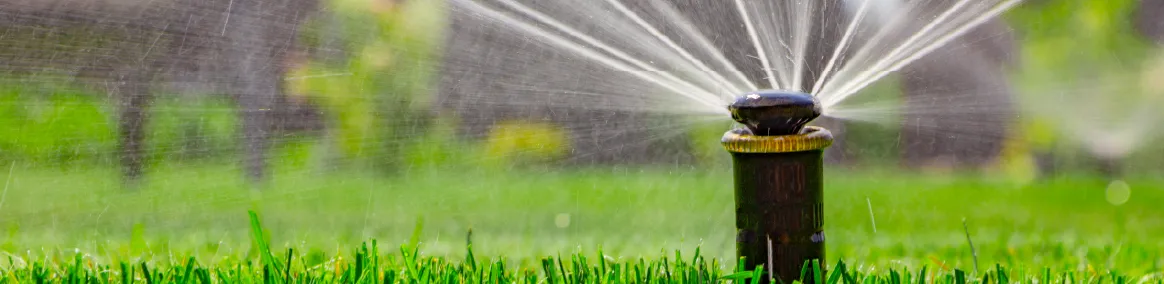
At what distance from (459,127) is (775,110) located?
394 inches

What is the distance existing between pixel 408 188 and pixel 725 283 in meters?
6.19

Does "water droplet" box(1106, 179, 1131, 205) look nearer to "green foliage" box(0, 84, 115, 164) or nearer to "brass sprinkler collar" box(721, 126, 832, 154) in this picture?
"brass sprinkler collar" box(721, 126, 832, 154)

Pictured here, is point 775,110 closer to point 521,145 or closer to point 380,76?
point 380,76

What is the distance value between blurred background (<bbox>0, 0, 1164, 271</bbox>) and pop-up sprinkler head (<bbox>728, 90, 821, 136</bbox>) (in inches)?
139

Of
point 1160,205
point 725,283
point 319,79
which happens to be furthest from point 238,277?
point 319,79

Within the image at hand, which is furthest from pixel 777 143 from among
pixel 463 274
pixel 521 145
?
pixel 521 145

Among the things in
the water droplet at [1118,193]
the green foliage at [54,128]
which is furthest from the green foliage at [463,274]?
the green foliage at [54,128]

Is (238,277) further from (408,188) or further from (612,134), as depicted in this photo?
(612,134)

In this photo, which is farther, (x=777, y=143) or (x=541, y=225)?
(x=541, y=225)

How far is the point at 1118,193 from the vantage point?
7.06 meters

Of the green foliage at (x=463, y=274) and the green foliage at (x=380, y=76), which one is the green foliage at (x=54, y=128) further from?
the green foliage at (x=463, y=274)

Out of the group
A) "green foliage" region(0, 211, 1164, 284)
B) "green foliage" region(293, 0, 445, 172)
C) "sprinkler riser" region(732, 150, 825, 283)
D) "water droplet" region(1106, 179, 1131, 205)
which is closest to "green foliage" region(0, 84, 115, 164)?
"green foliage" region(293, 0, 445, 172)

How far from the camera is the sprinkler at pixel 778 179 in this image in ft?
6.79

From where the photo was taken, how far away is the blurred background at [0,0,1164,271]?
6.70m
